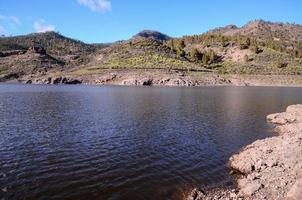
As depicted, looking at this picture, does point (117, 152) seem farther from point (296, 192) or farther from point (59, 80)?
point (59, 80)

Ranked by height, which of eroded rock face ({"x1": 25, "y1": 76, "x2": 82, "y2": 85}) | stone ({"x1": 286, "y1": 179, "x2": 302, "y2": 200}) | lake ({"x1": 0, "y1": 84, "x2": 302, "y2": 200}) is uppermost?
eroded rock face ({"x1": 25, "y1": 76, "x2": 82, "y2": 85})

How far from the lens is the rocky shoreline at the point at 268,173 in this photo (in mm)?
20914

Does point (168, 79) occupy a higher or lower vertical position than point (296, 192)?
higher

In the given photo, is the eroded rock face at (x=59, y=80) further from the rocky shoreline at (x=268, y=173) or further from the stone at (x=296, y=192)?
the stone at (x=296, y=192)

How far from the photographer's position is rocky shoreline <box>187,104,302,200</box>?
20.9 m

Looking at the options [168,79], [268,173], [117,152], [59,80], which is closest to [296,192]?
[268,173]

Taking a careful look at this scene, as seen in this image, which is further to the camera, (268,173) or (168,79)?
(168,79)

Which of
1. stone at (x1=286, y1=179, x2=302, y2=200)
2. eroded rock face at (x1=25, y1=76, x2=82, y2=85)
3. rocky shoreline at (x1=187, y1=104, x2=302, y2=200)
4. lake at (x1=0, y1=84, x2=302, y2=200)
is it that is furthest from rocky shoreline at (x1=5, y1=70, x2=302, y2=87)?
stone at (x1=286, y1=179, x2=302, y2=200)

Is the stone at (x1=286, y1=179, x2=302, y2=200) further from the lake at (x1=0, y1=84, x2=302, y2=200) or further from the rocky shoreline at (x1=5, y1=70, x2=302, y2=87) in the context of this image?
the rocky shoreline at (x1=5, y1=70, x2=302, y2=87)

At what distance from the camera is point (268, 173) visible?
78.8 feet

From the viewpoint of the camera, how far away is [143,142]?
119 ft

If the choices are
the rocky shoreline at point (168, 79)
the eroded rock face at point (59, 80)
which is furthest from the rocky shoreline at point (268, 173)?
the eroded rock face at point (59, 80)

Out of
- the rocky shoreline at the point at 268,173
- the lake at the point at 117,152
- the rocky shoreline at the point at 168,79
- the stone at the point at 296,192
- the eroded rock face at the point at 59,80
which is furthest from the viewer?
the eroded rock face at the point at 59,80

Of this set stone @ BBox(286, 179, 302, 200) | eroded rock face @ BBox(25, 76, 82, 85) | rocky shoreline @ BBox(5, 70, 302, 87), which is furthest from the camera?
eroded rock face @ BBox(25, 76, 82, 85)
